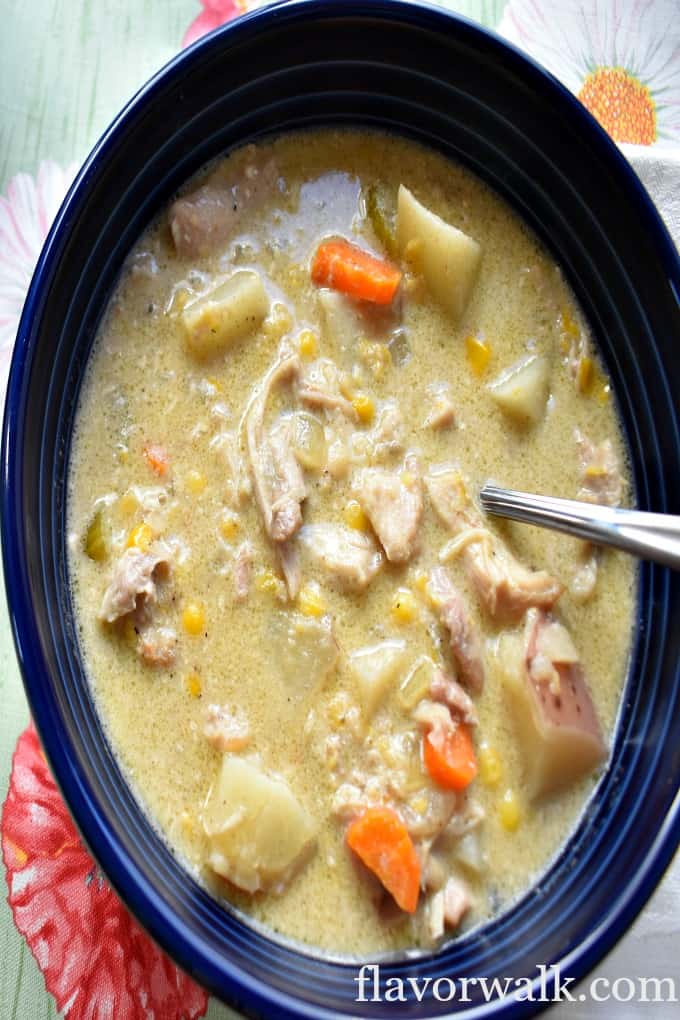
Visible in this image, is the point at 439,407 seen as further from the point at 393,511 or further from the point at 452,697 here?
A: the point at 452,697

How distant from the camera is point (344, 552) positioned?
101 inches

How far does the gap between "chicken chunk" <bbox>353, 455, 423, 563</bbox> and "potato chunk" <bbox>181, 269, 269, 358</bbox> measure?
56 cm

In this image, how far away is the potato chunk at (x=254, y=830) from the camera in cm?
235

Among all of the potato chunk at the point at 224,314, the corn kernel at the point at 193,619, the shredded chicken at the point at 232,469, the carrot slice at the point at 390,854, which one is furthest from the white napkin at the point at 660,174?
the carrot slice at the point at 390,854

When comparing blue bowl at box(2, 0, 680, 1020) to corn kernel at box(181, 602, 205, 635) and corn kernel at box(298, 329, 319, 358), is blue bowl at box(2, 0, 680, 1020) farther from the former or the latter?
corn kernel at box(298, 329, 319, 358)

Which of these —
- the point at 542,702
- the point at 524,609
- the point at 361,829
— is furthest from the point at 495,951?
the point at 524,609

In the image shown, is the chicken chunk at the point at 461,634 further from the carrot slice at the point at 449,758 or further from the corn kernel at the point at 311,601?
the corn kernel at the point at 311,601

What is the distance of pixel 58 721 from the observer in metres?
2.12

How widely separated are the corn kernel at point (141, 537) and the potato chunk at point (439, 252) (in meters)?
1.06

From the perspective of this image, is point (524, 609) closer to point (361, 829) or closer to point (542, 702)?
point (542, 702)

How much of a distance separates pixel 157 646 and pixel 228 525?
1.22 feet

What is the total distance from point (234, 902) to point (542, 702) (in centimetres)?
95

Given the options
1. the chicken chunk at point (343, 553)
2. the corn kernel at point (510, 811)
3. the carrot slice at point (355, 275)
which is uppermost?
the carrot slice at point (355, 275)

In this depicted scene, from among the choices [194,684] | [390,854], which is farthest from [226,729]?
[390,854]
